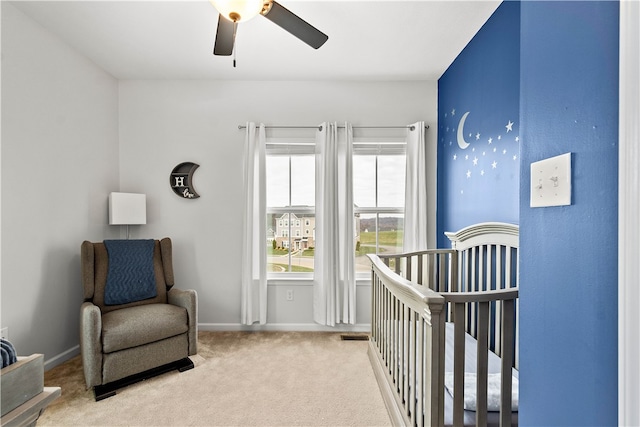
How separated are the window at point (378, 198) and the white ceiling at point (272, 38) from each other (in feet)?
2.47

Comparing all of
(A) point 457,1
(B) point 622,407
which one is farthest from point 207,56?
(B) point 622,407

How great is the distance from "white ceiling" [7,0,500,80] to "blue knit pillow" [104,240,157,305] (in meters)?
1.56

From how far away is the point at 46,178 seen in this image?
7.75 ft

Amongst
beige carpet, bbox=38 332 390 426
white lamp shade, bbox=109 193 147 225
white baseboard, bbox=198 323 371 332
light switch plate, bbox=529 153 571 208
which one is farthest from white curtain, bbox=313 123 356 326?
light switch plate, bbox=529 153 571 208

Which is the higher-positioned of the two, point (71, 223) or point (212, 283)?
point (71, 223)

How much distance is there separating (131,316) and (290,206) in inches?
64.5

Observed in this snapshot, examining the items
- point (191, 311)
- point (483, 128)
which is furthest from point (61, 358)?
point (483, 128)

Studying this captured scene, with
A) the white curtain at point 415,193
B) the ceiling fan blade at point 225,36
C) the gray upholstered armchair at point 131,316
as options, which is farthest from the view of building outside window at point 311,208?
the ceiling fan blade at point 225,36

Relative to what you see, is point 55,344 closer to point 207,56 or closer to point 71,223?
point 71,223

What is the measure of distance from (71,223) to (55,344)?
92 cm

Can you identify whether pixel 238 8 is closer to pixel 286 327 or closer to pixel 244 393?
pixel 244 393

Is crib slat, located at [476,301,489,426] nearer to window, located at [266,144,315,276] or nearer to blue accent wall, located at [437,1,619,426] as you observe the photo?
blue accent wall, located at [437,1,619,426]

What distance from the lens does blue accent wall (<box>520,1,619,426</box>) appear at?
566mm

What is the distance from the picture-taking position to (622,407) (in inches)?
20.6
